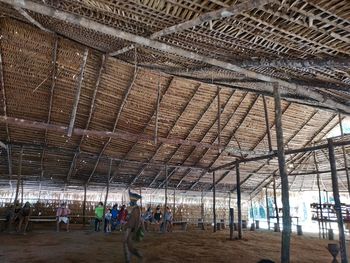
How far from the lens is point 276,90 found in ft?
27.1

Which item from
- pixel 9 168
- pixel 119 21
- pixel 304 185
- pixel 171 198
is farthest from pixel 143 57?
pixel 304 185

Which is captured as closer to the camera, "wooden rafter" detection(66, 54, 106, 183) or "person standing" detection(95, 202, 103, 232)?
"wooden rafter" detection(66, 54, 106, 183)

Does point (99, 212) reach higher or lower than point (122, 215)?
higher

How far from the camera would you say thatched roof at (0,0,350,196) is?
18.0 ft

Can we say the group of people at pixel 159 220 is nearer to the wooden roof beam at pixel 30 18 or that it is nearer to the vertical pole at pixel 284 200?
the vertical pole at pixel 284 200

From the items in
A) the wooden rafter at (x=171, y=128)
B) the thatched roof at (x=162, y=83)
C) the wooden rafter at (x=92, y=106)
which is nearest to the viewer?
the thatched roof at (x=162, y=83)

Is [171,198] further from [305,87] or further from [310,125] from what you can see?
[305,87]

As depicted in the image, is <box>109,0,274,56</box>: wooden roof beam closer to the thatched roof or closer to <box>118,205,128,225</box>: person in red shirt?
the thatched roof

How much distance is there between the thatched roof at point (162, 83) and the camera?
5.50 metres

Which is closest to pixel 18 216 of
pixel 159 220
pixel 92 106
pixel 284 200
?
pixel 92 106

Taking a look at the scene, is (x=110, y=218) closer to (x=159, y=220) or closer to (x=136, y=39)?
(x=159, y=220)

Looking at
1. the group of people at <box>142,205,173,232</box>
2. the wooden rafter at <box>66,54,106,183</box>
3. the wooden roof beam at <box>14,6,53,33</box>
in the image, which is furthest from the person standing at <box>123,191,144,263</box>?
the group of people at <box>142,205,173,232</box>

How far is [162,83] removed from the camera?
11.4 metres

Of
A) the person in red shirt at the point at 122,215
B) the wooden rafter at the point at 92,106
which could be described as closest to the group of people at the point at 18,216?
the wooden rafter at the point at 92,106
